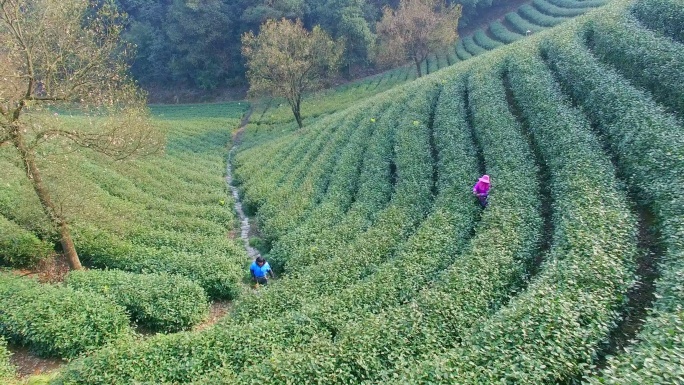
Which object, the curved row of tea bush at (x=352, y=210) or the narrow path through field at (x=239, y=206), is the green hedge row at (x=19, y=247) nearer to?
the narrow path through field at (x=239, y=206)

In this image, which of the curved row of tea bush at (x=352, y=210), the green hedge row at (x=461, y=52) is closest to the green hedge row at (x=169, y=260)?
the curved row of tea bush at (x=352, y=210)

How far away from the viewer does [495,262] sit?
542 inches

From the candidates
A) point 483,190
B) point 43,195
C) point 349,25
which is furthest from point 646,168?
point 349,25

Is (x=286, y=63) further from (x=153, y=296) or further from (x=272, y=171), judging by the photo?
(x=153, y=296)

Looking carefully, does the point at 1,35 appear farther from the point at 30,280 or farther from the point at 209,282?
the point at 209,282

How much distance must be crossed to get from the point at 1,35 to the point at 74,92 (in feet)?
9.90

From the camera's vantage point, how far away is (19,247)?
60.2 ft

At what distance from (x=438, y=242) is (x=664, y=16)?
21.2 metres

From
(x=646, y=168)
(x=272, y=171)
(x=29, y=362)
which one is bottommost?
(x=29, y=362)

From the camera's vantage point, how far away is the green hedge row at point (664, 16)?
77.3 ft

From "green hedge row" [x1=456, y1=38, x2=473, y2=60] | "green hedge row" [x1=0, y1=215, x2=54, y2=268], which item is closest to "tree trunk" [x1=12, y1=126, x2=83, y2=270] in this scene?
"green hedge row" [x1=0, y1=215, x2=54, y2=268]

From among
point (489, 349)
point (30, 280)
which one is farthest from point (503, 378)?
point (30, 280)

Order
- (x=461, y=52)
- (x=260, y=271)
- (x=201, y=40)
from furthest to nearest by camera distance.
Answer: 1. (x=201, y=40)
2. (x=461, y=52)
3. (x=260, y=271)

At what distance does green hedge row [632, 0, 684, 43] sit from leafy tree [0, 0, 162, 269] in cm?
2821
